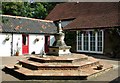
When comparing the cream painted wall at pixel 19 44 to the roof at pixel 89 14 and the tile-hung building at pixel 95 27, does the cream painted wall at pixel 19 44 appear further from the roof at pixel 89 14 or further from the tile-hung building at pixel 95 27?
the roof at pixel 89 14

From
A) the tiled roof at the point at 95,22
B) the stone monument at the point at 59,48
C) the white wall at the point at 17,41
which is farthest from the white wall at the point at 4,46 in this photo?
the stone monument at the point at 59,48

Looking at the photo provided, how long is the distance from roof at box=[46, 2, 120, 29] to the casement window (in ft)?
2.70

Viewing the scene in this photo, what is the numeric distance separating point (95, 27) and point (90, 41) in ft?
6.11

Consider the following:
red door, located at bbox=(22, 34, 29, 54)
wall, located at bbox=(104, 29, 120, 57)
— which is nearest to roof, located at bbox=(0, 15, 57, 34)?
red door, located at bbox=(22, 34, 29, 54)

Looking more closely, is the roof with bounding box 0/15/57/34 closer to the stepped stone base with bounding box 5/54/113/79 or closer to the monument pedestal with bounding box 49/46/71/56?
the monument pedestal with bounding box 49/46/71/56

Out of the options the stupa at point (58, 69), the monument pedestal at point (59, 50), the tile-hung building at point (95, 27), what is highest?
the tile-hung building at point (95, 27)

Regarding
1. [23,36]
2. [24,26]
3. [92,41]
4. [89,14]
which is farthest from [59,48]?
[89,14]

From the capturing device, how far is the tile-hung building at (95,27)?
71.3 feet

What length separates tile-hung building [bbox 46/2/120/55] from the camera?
21.7 meters

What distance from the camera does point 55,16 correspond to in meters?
33.4

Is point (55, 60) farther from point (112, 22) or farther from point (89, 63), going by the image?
point (112, 22)

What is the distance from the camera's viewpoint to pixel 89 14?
92.4ft

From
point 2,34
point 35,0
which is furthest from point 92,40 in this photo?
point 35,0

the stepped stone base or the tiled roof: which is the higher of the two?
the tiled roof
